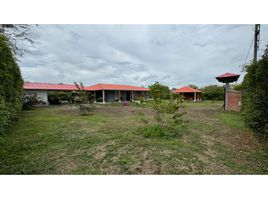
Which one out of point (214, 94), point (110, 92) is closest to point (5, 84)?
point (110, 92)

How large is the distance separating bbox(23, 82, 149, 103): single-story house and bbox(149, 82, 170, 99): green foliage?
41.7ft

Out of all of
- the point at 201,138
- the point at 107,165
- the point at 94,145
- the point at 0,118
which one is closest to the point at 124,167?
the point at 107,165

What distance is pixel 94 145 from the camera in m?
4.22

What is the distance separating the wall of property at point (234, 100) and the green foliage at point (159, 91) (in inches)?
358

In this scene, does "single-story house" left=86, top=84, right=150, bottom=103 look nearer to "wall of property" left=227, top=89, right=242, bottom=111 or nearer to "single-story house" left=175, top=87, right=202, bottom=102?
"single-story house" left=175, top=87, right=202, bottom=102

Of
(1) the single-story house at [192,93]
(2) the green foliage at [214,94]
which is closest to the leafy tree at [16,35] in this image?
(1) the single-story house at [192,93]

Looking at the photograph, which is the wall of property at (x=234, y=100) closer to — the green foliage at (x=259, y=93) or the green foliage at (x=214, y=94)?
the green foliage at (x=259, y=93)

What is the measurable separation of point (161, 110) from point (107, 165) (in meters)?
2.90

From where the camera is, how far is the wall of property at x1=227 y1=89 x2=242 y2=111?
11.7 m

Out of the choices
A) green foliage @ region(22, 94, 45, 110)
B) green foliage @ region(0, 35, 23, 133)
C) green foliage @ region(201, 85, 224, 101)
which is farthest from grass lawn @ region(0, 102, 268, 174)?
green foliage @ region(201, 85, 224, 101)

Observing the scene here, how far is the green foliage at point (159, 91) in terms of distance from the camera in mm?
5180

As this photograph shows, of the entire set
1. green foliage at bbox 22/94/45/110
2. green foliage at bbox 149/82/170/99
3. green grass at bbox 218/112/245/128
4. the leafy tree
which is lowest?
green grass at bbox 218/112/245/128

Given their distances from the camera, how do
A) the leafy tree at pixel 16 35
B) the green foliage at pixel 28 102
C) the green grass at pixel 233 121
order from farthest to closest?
the green foliage at pixel 28 102, the leafy tree at pixel 16 35, the green grass at pixel 233 121

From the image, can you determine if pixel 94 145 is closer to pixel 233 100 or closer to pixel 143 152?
pixel 143 152
